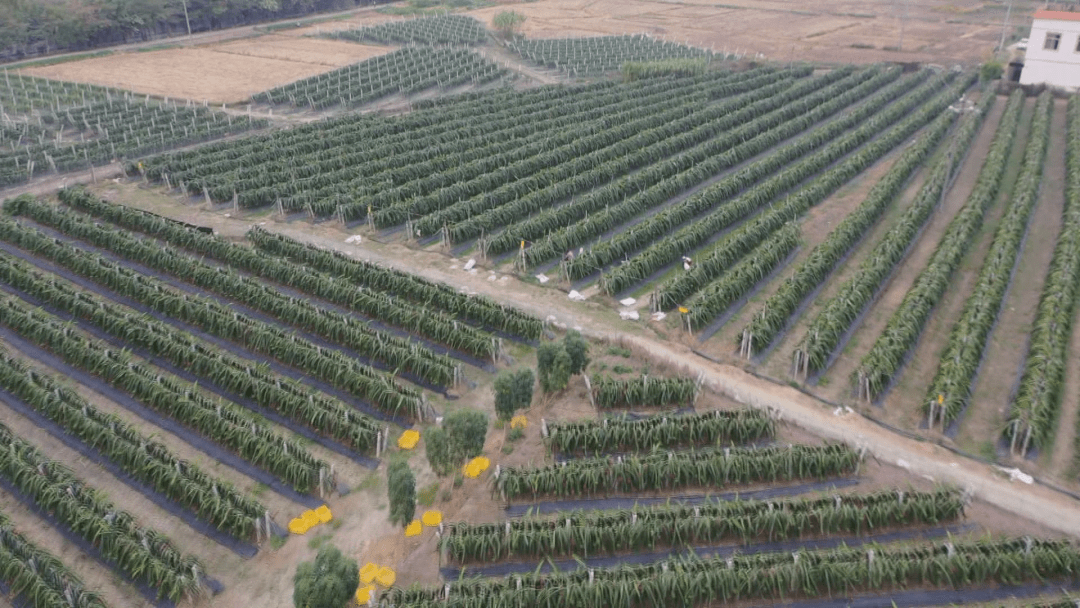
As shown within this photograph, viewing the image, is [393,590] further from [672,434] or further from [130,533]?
[672,434]

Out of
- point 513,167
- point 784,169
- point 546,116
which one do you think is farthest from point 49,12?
point 784,169

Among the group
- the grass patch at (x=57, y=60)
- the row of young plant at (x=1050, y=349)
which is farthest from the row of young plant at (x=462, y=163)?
the grass patch at (x=57, y=60)

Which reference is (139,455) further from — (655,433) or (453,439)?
(655,433)

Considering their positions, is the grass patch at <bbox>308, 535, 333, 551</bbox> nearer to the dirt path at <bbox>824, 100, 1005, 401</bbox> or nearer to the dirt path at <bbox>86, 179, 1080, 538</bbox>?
the dirt path at <bbox>86, 179, 1080, 538</bbox>

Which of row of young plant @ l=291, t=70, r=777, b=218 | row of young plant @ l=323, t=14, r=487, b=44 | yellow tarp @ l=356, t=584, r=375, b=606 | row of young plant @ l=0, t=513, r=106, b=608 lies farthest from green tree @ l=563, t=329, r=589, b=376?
row of young plant @ l=323, t=14, r=487, b=44

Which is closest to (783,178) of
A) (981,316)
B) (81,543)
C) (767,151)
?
(767,151)

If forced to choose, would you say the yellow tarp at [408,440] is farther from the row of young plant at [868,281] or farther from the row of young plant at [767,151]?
the row of young plant at [868,281]
